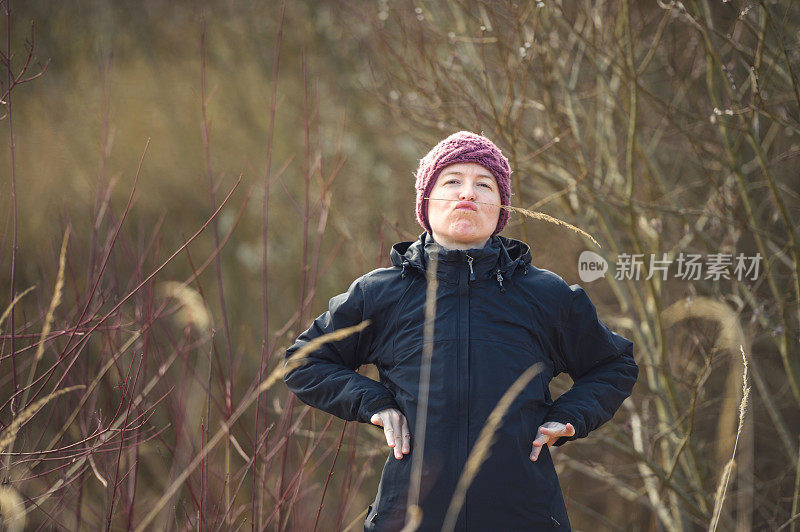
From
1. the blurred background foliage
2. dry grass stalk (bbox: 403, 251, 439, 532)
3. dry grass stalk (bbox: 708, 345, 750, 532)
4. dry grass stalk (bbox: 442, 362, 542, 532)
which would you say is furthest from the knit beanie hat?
the blurred background foliage

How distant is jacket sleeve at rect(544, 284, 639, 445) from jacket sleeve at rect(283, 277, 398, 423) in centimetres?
44

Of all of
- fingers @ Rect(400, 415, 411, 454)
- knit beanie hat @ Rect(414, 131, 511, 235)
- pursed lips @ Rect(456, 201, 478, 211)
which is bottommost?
fingers @ Rect(400, 415, 411, 454)

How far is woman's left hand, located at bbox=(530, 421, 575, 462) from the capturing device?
5.44ft

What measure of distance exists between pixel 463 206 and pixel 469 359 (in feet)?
1.23

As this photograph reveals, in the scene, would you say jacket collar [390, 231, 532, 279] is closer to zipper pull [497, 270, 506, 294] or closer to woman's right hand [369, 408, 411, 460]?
zipper pull [497, 270, 506, 294]

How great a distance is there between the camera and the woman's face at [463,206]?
71.4 inches

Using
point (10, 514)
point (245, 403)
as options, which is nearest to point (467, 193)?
point (245, 403)

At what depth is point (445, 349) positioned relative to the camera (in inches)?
67.2

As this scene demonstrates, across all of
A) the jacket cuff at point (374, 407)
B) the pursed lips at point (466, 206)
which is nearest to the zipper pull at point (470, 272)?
the pursed lips at point (466, 206)

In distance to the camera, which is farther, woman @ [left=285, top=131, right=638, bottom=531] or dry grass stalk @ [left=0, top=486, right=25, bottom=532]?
woman @ [left=285, top=131, right=638, bottom=531]

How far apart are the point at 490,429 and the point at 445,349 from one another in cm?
24

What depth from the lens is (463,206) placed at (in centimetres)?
182

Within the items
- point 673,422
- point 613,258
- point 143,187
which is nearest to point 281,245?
point 143,187

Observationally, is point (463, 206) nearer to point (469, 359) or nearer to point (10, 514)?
point (469, 359)
